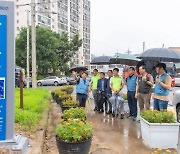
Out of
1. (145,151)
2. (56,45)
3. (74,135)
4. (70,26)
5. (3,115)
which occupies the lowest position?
(145,151)

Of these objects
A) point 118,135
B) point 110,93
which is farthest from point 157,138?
point 110,93

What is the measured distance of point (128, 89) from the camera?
834 cm

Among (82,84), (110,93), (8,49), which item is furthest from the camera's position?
(110,93)

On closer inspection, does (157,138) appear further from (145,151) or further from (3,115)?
(3,115)

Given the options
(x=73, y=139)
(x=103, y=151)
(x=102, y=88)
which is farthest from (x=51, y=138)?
(x=102, y=88)

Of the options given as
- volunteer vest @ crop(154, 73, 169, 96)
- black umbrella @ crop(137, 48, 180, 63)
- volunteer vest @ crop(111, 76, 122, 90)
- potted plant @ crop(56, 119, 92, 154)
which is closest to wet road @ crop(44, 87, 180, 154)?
potted plant @ crop(56, 119, 92, 154)

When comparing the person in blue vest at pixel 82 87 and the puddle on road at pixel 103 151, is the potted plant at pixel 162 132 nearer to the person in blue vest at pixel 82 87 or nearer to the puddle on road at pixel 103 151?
the puddle on road at pixel 103 151

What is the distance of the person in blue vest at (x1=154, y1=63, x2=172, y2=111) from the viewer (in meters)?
6.37

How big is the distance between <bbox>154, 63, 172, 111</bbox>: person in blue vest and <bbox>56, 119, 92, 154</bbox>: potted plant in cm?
260

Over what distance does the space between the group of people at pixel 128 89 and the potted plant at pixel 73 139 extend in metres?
2.66

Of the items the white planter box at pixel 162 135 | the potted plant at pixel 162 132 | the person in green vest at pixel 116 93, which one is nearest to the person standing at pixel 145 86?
the person in green vest at pixel 116 93

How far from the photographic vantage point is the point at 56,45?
126 feet

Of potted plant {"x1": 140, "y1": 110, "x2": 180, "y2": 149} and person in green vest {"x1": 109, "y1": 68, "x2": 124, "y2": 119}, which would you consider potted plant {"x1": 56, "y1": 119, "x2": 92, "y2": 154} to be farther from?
person in green vest {"x1": 109, "y1": 68, "x2": 124, "y2": 119}

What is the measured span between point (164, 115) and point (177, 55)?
253 cm
